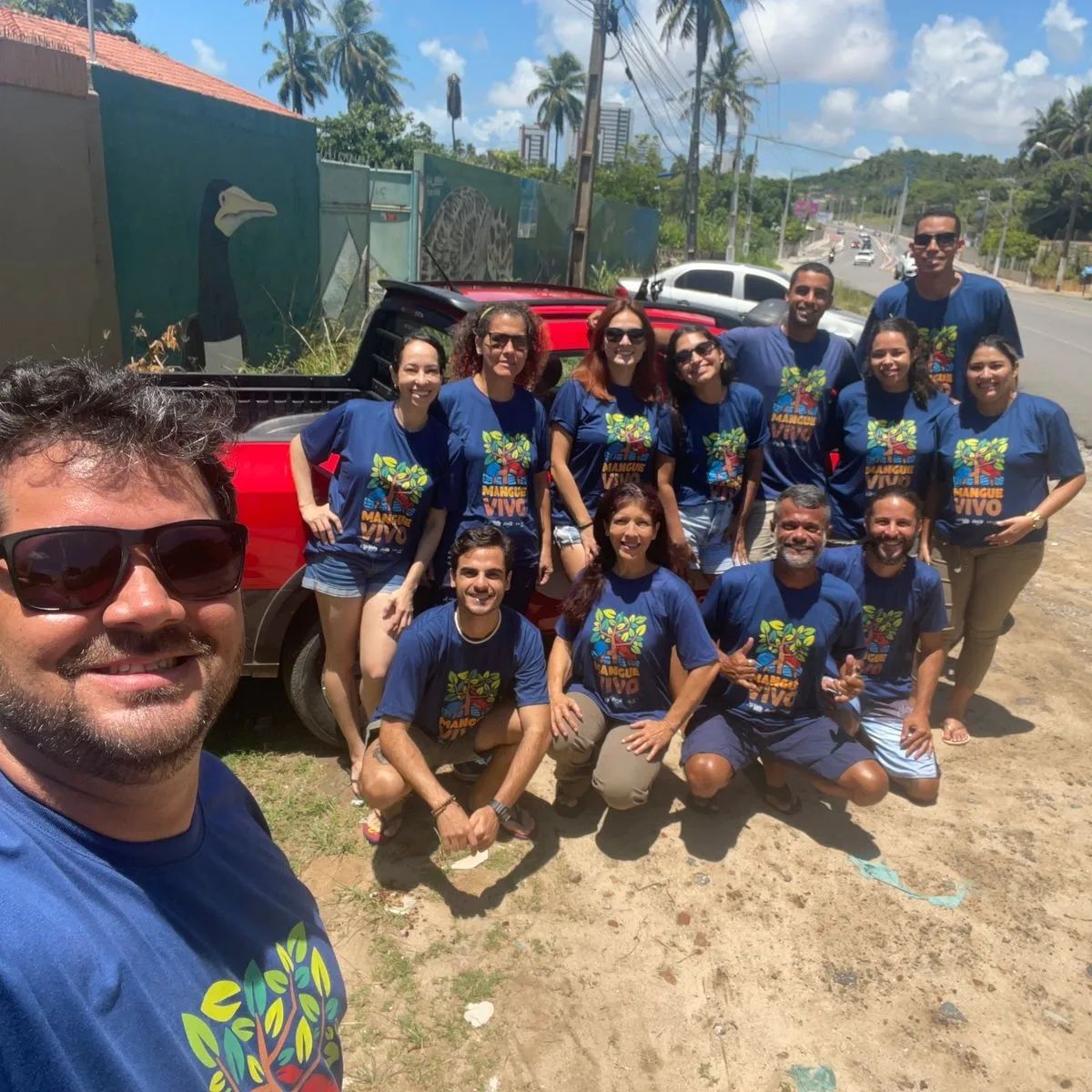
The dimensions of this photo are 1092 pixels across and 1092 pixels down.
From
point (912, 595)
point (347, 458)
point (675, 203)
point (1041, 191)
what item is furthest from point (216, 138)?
point (1041, 191)

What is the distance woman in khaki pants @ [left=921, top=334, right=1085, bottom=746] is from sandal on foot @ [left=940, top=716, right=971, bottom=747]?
16.5 inches

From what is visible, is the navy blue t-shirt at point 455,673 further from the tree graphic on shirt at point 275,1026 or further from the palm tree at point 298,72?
the palm tree at point 298,72

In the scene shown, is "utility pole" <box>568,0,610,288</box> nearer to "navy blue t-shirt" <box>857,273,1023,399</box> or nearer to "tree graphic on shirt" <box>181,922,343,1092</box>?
"navy blue t-shirt" <box>857,273,1023,399</box>

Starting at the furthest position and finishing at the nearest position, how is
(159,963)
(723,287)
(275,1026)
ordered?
1. (723,287)
2. (275,1026)
3. (159,963)

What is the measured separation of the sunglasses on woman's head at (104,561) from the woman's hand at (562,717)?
210 centimetres

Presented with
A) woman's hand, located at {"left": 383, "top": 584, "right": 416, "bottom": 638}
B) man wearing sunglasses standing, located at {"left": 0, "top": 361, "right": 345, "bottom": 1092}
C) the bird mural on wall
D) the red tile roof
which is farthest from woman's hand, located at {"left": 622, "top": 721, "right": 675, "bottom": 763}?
the red tile roof

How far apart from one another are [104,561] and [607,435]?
2548mm

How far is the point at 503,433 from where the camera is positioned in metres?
3.20

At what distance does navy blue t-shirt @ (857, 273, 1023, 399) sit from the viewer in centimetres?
377

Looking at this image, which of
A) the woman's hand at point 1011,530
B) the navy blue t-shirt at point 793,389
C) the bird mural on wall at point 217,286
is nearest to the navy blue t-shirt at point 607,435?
the navy blue t-shirt at point 793,389

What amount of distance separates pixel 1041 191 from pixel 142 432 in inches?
2904

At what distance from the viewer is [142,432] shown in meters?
1.10

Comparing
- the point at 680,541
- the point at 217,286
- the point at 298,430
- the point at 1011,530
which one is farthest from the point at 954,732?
the point at 217,286

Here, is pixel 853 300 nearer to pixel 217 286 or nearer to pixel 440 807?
pixel 217 286
